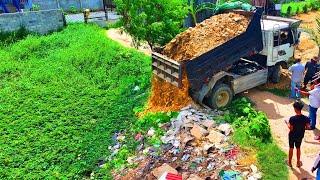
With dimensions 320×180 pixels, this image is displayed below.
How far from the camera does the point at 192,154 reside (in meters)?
9.24

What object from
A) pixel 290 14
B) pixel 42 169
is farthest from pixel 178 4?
pixel 290 14

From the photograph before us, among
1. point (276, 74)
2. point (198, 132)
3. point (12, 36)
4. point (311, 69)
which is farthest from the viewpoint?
point (12, 36)

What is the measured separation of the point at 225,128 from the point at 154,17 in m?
6.19

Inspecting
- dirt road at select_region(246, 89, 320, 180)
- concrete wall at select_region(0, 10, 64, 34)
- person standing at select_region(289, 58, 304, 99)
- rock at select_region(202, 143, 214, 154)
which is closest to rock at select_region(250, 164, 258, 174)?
dirt road at select_region(246, 89, 320, 180)

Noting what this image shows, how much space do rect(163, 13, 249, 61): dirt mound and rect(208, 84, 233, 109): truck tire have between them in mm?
1240

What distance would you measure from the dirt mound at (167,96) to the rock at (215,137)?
5.21 ft

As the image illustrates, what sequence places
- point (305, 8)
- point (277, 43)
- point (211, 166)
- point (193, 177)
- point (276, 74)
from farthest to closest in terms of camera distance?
point (305, 8), point (276, 74), point (277, 43), point (211, 166), point (193, 177)

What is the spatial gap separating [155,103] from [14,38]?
10500 mm

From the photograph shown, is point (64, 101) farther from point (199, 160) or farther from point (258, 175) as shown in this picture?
point (258, 175)

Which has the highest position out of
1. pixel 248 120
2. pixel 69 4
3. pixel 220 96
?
pixel 69 4

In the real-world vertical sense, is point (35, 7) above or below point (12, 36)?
above

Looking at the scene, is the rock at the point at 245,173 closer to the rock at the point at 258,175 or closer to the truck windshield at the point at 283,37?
the rock at the point at 258,175

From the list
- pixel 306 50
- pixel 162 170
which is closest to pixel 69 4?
pixel 306 50

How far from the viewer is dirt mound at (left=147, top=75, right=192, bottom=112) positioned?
11.0 m
